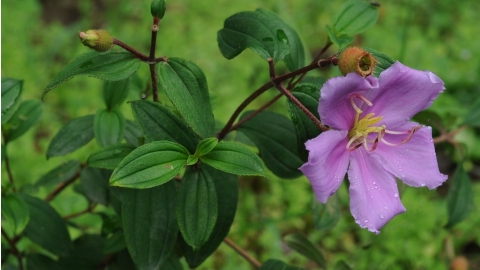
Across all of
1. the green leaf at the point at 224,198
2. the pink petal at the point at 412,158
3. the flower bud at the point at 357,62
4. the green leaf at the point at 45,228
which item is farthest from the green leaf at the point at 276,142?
the green leaf at the point at 45,228

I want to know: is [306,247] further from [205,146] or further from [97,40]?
[97,40]

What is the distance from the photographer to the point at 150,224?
3.33 ft

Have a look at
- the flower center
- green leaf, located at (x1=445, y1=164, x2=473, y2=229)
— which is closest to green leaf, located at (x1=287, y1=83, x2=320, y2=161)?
the flower center

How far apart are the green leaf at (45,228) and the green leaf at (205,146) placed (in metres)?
0.42

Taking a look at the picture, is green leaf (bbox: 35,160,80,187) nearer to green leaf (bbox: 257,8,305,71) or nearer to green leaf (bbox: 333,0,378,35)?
green leaf (bbox: 257,8,305,71)

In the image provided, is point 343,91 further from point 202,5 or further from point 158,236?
point 202,5

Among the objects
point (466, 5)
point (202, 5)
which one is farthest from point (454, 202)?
point (466, 5)

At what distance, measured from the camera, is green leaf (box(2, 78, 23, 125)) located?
1121 millimetres

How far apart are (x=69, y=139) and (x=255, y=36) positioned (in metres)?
0.44

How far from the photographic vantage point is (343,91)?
0.84 metres

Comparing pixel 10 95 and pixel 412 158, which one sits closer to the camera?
pixel 412 158

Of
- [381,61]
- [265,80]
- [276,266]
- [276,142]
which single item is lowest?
[265,80]

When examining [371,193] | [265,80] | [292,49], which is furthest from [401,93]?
[265,80]

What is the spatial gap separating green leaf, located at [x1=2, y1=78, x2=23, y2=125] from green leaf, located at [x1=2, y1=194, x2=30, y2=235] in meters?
0.15
